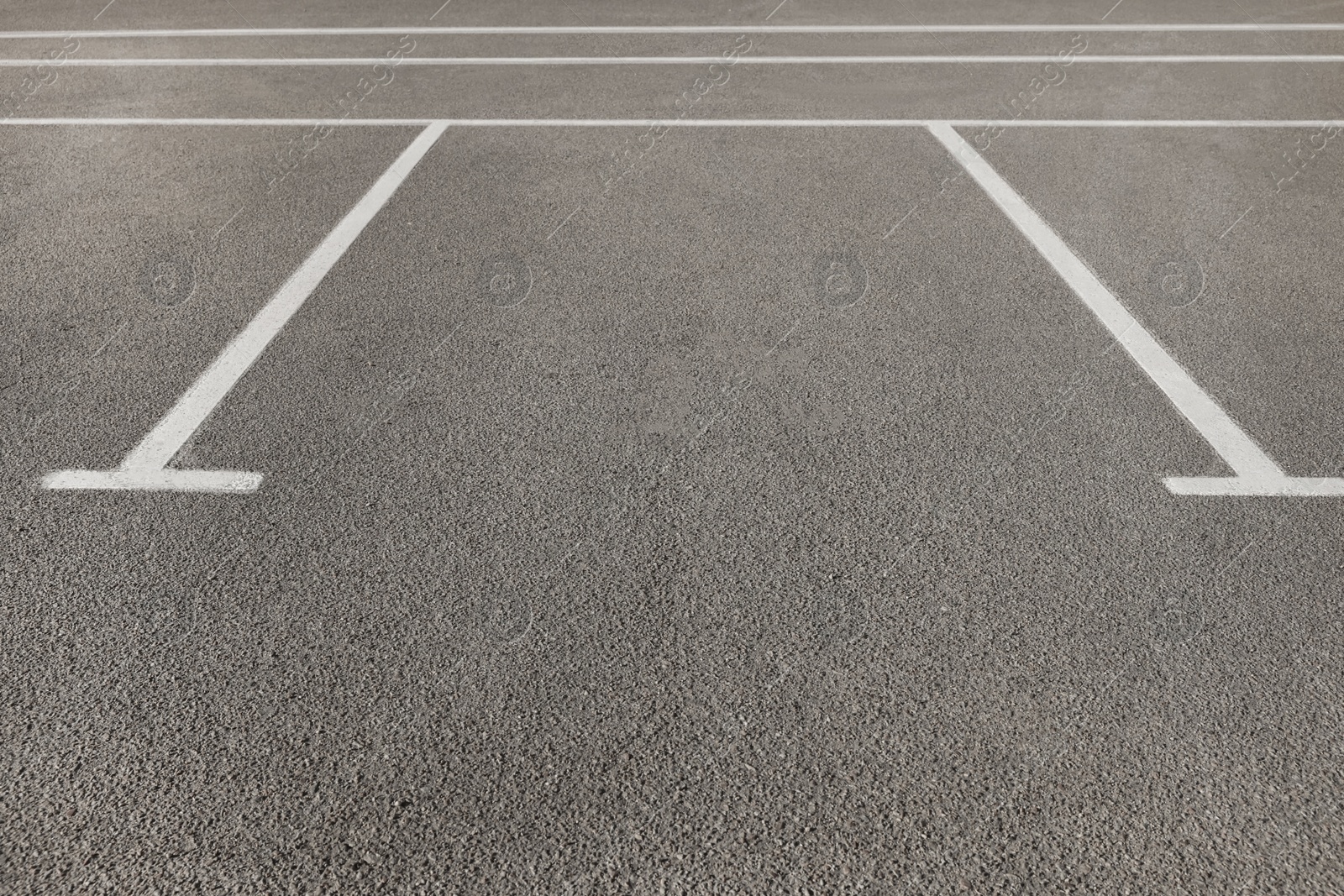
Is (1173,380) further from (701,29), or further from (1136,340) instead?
(701,29)

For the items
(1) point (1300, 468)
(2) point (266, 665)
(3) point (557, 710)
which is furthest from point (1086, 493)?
(2) point (266, 665)

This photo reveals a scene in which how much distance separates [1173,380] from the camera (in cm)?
450

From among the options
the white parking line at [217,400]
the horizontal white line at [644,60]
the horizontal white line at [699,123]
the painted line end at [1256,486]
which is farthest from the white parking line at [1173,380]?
the white parking line at [217,400]

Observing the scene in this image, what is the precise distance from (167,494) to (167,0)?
10201 mm

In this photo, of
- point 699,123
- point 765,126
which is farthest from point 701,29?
point 765,126

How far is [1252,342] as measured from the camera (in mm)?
4781

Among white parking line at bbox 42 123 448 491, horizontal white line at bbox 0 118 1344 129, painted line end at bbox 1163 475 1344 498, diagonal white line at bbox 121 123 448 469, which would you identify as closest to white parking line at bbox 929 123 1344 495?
painted line end at bbox 1163 475 1344 498

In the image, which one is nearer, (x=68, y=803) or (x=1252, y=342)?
(x=68, y=803)

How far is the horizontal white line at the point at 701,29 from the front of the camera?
33.3 ft

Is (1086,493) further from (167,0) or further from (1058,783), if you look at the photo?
(167,0)

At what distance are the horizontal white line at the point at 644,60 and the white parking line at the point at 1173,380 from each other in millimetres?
3035

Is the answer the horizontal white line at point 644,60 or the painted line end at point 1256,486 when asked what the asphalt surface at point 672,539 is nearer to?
the painted line end at point 1256,486

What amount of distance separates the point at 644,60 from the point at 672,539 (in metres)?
6.87

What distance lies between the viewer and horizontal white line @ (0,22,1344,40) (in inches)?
400
